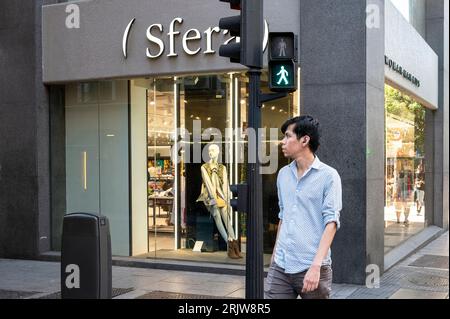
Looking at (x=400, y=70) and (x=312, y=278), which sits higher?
(x=400, y=70)

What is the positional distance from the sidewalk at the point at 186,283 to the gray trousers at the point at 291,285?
361cm

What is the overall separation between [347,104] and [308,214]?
4667mm

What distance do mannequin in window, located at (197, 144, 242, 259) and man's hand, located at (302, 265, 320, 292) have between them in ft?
20.0

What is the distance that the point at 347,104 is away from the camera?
8641 mm

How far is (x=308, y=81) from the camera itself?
8.91 meters

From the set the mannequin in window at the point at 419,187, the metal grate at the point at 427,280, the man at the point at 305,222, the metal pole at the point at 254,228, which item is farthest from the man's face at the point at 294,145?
the mannequin in window at the point at 419,187

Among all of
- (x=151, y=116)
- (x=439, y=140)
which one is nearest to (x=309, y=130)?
(x=151, y=116)

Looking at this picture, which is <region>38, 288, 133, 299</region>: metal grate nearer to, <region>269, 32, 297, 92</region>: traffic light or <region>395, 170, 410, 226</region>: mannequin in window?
<region>269, 32, 297, 92</region>: traffic light

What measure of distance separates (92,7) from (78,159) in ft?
9.29

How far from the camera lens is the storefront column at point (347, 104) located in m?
8.55

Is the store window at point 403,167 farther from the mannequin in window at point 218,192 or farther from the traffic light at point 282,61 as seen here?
the traffic light at point 282,61

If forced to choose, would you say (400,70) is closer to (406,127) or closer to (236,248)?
(406,127)

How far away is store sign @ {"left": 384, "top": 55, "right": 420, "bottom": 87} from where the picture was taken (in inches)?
395
